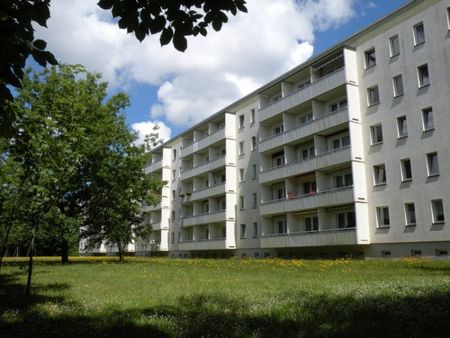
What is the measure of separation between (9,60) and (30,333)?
460 cm

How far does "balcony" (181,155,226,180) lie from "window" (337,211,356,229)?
1824 cm

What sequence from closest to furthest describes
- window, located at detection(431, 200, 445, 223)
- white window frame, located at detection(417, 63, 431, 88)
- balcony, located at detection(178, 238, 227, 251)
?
window, located at detection(431, 200, 445, 223)
white window frame, located at detection(417, 63, 431, 88)
balcony, located at detection(178, 238, 227, 251)

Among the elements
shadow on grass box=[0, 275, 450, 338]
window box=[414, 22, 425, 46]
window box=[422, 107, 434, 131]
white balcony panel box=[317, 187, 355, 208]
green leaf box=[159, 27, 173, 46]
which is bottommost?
shadow on grass box=[0, 275, 450, 338]

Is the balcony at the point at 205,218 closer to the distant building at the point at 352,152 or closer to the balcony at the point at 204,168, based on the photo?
the distant building at the point at 352,152

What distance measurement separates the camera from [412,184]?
2903cm

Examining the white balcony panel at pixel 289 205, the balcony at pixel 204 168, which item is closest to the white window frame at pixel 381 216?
the white balcony panel at pixel 289 205

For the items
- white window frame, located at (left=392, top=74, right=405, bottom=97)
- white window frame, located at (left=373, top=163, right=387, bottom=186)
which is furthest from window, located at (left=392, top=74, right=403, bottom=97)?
white window frame, located at (left=373, top=163, right=387, bottom=186)

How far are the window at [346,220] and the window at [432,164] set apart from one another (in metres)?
6.99

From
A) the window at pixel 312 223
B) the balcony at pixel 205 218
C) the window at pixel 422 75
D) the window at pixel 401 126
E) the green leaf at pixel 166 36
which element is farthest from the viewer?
the balcony at pixel 205 218

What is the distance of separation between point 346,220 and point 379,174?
4.51 m

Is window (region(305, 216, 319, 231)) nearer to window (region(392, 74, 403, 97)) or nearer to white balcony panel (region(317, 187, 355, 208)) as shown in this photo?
white balcony panel (region(317, 187, 355, 208))

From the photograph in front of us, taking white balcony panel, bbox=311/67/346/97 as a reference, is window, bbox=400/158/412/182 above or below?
below

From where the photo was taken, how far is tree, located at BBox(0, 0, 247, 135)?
4.56 m

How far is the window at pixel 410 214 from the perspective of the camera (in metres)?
28.9
